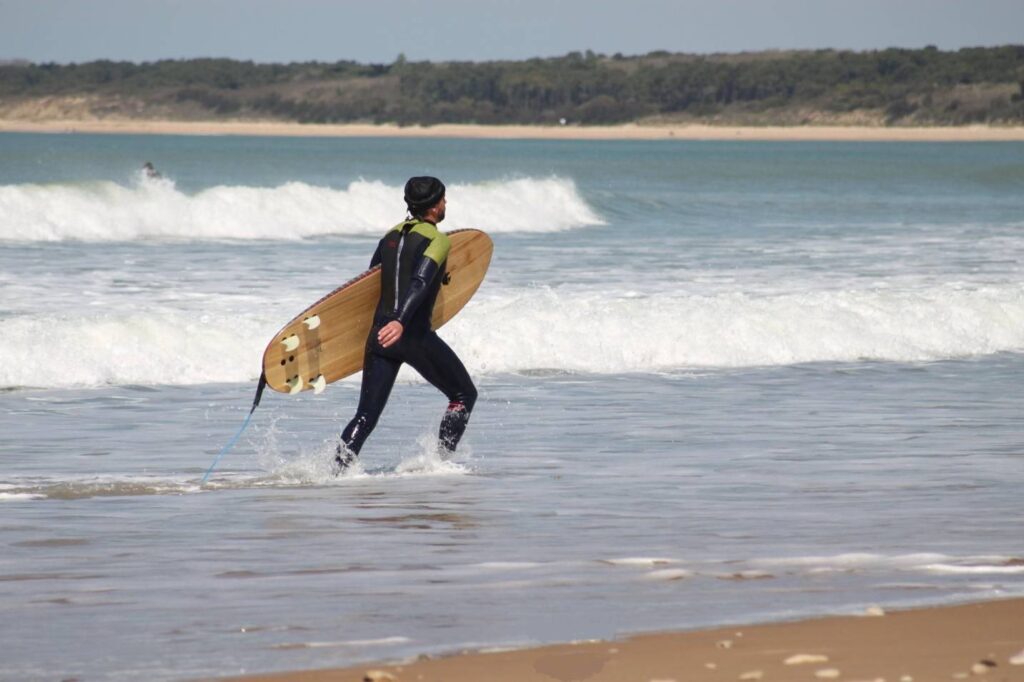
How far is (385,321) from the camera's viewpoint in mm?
7836

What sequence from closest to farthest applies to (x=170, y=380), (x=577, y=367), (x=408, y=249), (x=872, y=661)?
1. (x=872, y=661)
2. (x=408, y=249)
3. (x=170, y=380)
4. (x=577, y=367)

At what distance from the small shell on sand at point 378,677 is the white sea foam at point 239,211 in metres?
22.2

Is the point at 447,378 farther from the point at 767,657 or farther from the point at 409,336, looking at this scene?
the point at 767,657

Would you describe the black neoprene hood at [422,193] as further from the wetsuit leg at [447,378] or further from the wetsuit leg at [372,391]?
the wetsuit leg at [372,391]

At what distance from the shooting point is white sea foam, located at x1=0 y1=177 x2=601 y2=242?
27781 millimetres

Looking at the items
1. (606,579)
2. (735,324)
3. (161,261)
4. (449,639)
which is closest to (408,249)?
(606,579)

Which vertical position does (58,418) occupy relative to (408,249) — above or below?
below

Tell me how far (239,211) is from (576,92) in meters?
130

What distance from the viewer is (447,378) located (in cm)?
808

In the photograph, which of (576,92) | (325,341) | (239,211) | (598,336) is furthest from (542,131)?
(325,341)

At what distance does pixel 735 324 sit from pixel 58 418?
611 cm

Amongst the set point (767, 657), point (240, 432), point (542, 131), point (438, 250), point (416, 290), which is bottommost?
point (542, 131)

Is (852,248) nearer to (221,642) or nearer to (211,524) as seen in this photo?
(211,524)

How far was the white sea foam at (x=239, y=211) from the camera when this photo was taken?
27781 mm
